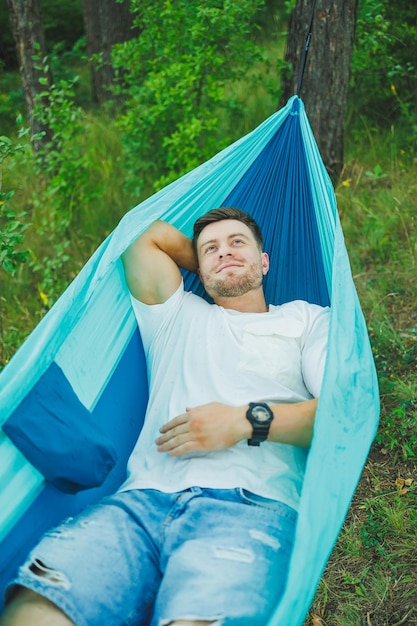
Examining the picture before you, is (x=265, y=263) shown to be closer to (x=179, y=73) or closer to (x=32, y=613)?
(x=32, y=613)

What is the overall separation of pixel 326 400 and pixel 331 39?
239cm

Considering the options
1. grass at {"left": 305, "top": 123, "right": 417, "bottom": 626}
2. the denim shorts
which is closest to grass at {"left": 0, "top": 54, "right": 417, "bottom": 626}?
grass at {"left": 305, "top": 123, "right": 417, "bottom": 626}

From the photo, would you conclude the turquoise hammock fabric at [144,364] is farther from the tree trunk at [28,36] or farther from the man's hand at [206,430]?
the tree trunk at [28,36]

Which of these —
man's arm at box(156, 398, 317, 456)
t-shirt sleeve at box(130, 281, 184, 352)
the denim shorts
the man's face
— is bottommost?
the denim shorts

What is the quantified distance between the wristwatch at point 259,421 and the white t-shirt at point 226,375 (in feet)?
0.20

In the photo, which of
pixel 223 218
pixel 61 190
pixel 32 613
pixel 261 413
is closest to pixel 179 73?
pixel 61 190

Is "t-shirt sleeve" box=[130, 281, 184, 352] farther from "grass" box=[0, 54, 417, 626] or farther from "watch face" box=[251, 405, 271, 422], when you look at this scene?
"grass" box=[0, 54, 417, 626]

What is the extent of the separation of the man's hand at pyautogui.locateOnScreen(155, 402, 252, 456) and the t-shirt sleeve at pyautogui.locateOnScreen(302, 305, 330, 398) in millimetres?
249

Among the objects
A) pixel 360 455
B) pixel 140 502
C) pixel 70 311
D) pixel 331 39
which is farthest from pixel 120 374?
pixel 331 39

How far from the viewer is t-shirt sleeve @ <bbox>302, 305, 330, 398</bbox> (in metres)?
1.82

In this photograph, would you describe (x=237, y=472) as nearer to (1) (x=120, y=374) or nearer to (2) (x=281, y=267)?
(1) (x=120, y=374)

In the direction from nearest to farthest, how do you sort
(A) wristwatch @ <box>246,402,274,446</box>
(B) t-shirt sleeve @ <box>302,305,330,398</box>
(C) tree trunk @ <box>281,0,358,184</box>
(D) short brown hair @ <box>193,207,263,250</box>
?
(A) wristwatch @ <box>246,402,274,446</box>
(B) t-shirt sleeve @ <box>302,305,330,398</box>
(D) short brown hair @ <box>193,207,263,250</box>
(C) tree trunk @ <box>281,0,358,184</box>

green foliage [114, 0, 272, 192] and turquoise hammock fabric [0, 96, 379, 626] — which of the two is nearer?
turquoise hammock fabric [0, 96, 379, 626]

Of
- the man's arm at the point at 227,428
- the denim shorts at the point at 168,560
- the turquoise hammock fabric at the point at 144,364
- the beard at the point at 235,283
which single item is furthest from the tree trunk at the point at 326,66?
the denim shorts at the point at 168,560
